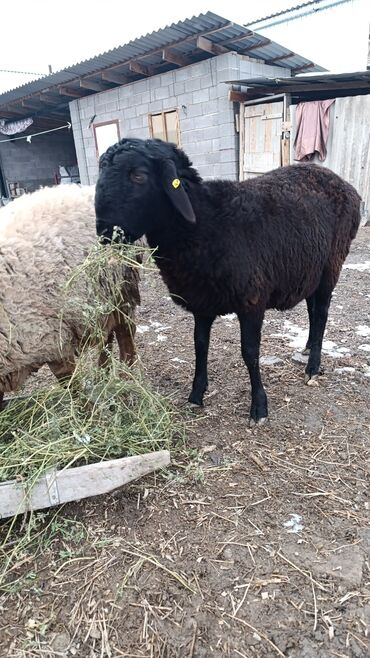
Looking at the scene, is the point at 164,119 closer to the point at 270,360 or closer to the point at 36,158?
the point at 270,360

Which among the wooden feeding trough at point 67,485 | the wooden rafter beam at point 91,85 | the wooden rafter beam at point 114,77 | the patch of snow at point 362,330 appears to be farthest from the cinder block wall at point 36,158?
the wooden feeding trough at point 67,485

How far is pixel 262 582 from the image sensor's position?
2094 mm

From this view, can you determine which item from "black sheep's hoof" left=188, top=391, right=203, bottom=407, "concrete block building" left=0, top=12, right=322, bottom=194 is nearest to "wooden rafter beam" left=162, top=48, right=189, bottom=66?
"concrete block building" left=0, top=12, right=322, bottom=194

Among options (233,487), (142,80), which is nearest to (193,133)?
(142,80)

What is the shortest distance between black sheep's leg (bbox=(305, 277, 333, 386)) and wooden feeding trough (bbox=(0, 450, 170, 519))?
190cm

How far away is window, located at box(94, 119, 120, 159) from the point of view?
12.1m

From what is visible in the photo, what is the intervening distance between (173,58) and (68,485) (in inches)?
385

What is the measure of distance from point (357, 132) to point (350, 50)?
29.1 feet

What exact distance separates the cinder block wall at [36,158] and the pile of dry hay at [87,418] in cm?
1645

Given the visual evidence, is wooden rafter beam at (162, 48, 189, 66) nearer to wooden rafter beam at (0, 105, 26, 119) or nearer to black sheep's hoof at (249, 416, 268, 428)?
wooden rafter beam at (0, 105, 26, 119)

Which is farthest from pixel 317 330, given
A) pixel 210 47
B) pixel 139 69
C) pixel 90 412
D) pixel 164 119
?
pixel 139 69

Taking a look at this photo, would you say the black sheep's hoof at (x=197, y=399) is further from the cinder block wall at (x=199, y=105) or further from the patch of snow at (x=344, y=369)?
the cinder block wall at (x=199, y=105)

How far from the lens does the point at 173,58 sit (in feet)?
31.7

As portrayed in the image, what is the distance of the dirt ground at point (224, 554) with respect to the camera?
74.1 inches
